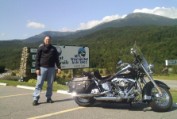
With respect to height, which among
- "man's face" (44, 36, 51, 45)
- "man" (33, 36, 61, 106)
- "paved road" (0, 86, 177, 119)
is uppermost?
"man's face" (44, 36, 51, 45)

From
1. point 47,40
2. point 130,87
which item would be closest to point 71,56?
point 47,40

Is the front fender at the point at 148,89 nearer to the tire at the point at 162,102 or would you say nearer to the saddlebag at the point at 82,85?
the tire at the point at 162,102

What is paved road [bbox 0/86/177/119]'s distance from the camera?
7.11 m

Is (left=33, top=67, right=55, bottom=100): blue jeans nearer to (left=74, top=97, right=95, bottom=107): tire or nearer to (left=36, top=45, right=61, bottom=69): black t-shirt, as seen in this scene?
(left=36, top=45, right=61, bottom=69): black t-shirt

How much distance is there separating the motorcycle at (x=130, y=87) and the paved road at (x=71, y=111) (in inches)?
9.7

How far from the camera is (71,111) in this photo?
7820 millimetres

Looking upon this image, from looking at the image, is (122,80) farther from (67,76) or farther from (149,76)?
(67,76)

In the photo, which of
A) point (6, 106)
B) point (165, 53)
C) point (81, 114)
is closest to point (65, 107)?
point (81, 114)

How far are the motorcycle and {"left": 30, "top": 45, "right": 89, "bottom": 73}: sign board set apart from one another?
10.0m

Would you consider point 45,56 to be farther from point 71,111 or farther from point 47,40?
point 71,111

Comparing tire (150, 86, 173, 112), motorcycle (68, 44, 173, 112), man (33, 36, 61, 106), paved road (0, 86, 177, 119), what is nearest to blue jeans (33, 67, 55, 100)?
man (33, 36, 61, 106)

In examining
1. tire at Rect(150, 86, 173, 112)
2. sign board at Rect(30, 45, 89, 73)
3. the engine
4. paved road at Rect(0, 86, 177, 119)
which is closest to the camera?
paved road at Rect(0, 86, 177, 119)

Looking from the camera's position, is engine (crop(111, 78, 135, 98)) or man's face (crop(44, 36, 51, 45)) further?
man's face (crop(44, 36, 51, 45))

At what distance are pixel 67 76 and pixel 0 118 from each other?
16906 mm
